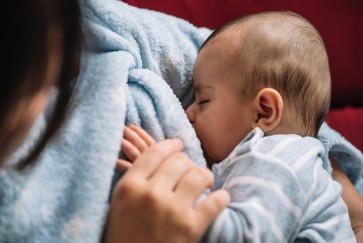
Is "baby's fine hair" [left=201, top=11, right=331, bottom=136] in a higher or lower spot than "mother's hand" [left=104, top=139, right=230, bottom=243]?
higher

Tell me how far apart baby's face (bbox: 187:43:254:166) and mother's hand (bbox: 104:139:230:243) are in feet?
0.68

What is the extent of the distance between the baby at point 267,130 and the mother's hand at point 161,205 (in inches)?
1.3

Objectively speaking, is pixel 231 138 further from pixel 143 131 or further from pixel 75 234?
pixel 75 234

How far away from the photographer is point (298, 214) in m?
0.69

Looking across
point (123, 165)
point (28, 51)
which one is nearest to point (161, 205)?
point (123, 165)

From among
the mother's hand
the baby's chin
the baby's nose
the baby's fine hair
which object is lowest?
the baby's chin

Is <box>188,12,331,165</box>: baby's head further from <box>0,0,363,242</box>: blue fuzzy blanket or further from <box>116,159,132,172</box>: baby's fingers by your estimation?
<box>116,159,132,172</box>: baby's fingers

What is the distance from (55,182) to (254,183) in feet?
0.91

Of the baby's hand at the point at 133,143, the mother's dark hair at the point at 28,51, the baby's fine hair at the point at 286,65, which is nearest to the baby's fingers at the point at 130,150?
the baby's hand at the point at 133,143

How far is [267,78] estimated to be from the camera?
825 mm

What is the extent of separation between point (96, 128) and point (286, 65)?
1.16 ft

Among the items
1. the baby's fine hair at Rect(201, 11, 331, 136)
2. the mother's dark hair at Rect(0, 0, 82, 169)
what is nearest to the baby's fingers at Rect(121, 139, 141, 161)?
the mother's dark hair at Rect(0, 0, 82, 169)

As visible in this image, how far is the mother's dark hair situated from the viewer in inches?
21.0

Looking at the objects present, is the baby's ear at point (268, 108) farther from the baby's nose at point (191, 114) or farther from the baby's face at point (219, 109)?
the baby's nose at point (191, 114)
